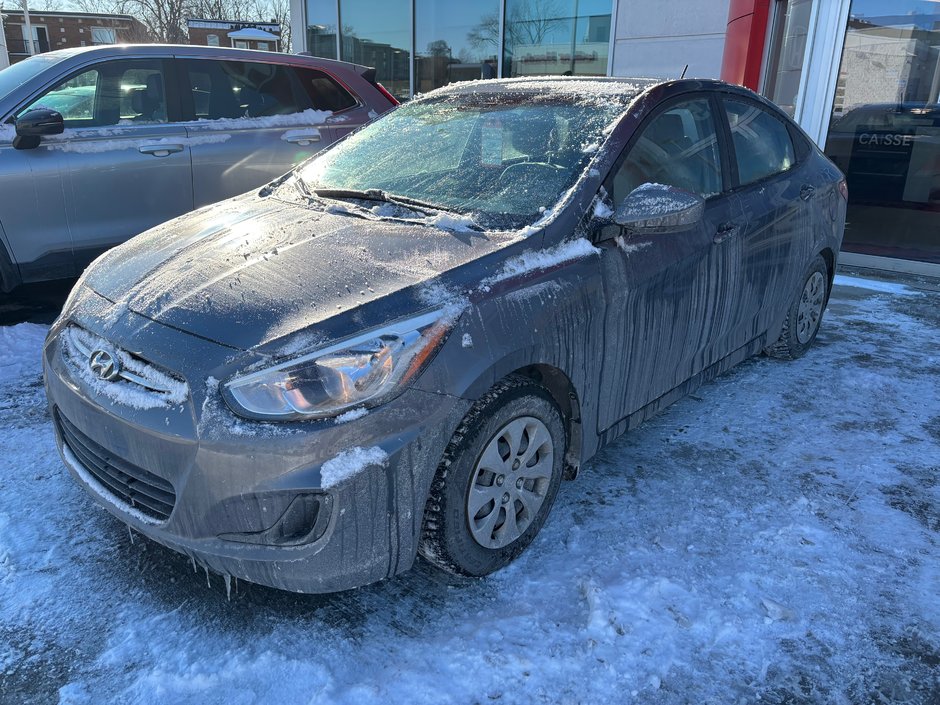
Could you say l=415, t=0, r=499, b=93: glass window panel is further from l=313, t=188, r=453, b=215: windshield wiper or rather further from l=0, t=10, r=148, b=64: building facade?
l=0, t=10, r=148, b=64: building facade

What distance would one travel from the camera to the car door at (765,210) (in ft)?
11.7

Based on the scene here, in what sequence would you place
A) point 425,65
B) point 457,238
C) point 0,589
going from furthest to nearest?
1. point 425,65
2. point 457,238
3. point 0,589

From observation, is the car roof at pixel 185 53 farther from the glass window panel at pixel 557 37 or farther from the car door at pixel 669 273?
the glass window panel at pixel 557 37

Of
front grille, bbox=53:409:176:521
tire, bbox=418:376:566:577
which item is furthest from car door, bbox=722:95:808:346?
front grille, bbox=53:409:176:521

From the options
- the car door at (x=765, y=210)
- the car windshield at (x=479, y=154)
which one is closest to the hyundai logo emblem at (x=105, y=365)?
the car windshield at (x=479, y=154)

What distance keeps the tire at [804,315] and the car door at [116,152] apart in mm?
4144

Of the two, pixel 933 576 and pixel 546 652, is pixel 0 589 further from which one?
pixel 933 576

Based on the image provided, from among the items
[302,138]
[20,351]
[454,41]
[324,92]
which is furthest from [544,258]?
[454,41]

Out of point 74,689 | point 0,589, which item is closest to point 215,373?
point 74,689

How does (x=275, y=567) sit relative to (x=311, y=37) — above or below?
below

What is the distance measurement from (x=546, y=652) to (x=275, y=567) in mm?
830

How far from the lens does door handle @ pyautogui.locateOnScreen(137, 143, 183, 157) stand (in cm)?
508

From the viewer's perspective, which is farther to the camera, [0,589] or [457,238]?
[457,238]

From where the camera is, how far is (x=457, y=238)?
257cm
